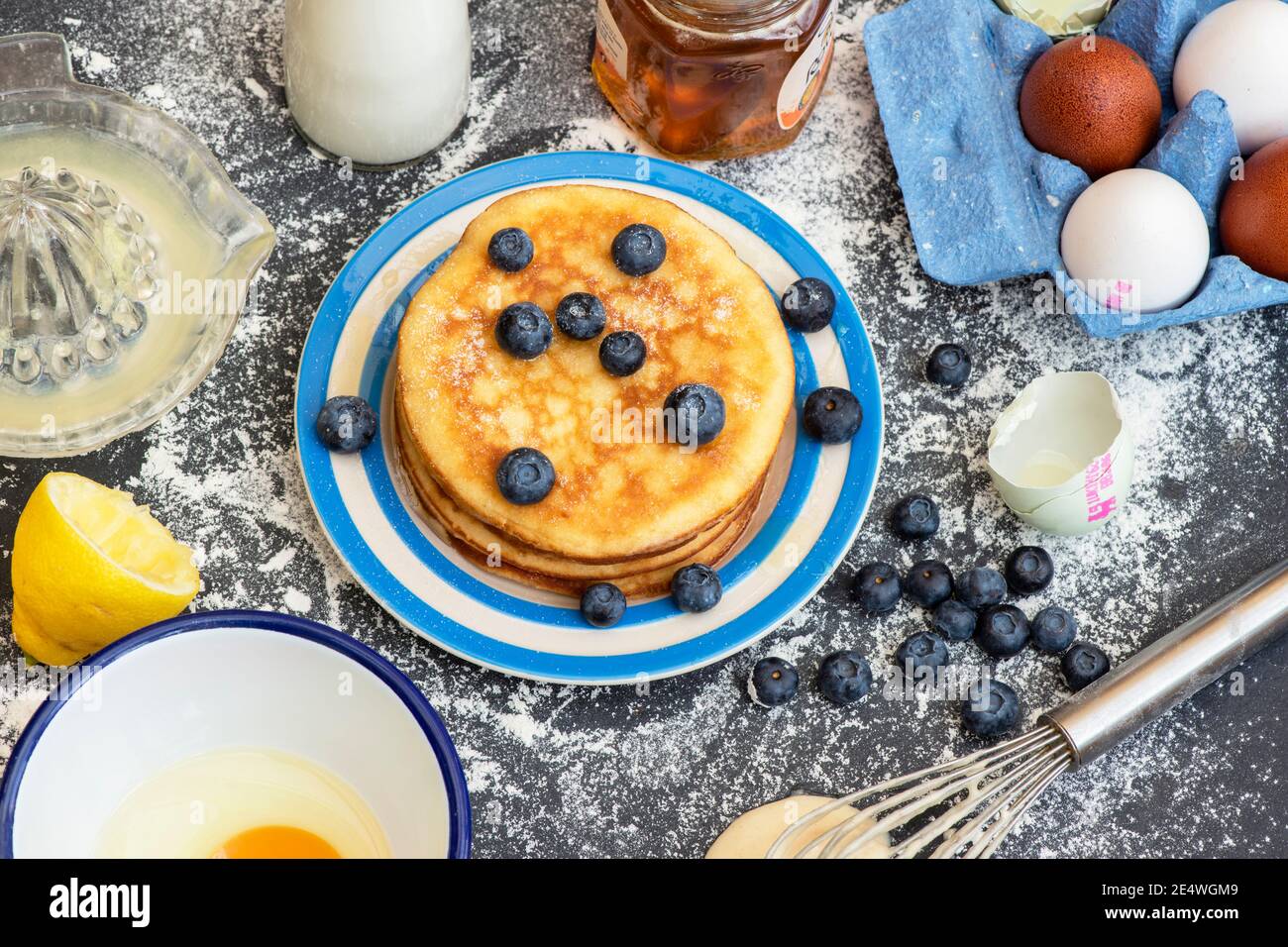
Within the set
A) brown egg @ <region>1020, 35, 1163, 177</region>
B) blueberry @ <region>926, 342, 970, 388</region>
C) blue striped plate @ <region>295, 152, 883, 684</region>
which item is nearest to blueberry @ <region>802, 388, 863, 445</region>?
blue striped plate @ <region>295, 152, 883, 684</region>

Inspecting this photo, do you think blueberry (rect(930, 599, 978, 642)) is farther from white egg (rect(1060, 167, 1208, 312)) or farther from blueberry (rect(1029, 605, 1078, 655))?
white egg (rect(1060, 167, 1208, 312))

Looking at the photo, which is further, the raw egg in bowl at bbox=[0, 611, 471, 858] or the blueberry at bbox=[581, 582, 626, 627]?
the blueberry at bbox=[581, 582, 626, 627]

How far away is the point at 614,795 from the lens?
Answer: 103 centimetres

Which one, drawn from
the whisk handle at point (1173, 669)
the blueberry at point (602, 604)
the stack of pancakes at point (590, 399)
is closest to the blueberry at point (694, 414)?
the stack of pancakes at point (590, 399)

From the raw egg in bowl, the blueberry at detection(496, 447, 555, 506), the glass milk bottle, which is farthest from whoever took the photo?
the glass milk bottle

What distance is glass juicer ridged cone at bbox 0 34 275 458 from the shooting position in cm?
95

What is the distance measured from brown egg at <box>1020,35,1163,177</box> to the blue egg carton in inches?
0.8

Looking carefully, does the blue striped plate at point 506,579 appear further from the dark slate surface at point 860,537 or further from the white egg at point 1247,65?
the white egg at point 1247,65

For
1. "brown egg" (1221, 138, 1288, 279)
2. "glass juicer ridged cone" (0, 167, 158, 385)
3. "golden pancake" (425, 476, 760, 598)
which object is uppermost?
"brown egg" (1221, 138, 1288, 279)

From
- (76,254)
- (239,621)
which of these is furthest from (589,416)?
(76,254)

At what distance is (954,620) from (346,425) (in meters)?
0.51

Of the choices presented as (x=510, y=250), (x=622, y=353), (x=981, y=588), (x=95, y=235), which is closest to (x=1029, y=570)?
(x=981, y=588)

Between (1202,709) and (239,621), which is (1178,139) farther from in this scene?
(239,621)

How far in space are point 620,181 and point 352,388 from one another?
29 cm
